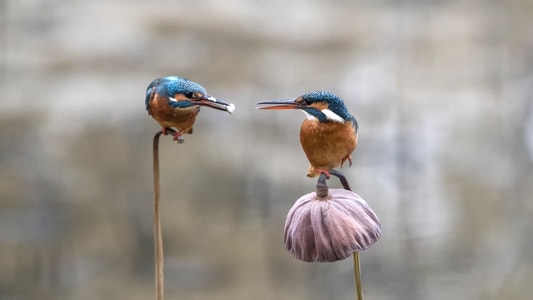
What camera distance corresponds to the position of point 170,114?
1.03 feet

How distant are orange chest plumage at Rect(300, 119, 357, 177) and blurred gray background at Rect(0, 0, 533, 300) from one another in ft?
2.29

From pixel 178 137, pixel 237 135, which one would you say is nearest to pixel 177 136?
pixel 178 137

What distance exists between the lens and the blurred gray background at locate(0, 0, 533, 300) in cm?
102

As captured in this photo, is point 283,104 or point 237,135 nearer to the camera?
point 283,104

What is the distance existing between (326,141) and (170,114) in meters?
0.08

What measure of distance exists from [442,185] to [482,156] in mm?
91

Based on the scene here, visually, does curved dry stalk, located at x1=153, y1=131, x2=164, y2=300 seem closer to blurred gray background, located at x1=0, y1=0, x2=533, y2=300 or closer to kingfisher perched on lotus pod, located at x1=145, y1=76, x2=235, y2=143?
kingfisher perched on lotus pod, located at x1=145, y1=76, x2=235, y2=143

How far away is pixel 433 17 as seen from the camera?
3.44 ft

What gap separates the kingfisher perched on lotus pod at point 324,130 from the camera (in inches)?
12.3

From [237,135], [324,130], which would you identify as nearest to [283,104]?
[324,130]

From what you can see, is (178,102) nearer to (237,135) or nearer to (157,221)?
(157,221)

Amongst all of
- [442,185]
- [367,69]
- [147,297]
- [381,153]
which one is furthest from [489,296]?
[147,297]

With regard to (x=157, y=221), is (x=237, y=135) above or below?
above

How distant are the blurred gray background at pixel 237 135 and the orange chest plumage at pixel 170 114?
2.29 feet
